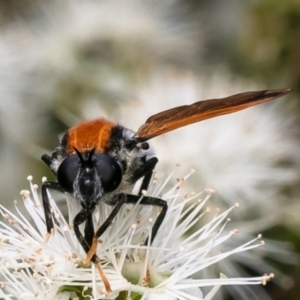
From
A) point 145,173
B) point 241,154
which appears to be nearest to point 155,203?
point 145,173

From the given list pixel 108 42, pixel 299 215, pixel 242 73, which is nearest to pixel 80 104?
pixel 108 42

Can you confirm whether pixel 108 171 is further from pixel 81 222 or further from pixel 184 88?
pixel 184 88

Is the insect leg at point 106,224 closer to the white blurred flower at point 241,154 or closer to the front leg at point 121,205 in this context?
the front leg at point 121,205

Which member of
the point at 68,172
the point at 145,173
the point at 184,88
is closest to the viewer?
the point at 68,172

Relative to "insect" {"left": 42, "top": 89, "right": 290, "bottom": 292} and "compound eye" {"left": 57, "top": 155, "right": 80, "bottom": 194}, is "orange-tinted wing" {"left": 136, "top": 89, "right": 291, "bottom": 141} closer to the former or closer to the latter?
"insect" {"left": 42, "top": 89, "right": 290, "bottom": 292}

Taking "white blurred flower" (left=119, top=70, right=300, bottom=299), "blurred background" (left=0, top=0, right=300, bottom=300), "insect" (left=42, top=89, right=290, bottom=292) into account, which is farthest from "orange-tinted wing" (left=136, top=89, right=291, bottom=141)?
"white blurred flower" (left=119, top=70, right=300, bottom=299)

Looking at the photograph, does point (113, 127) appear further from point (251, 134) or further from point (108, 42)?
point (108, 42)
